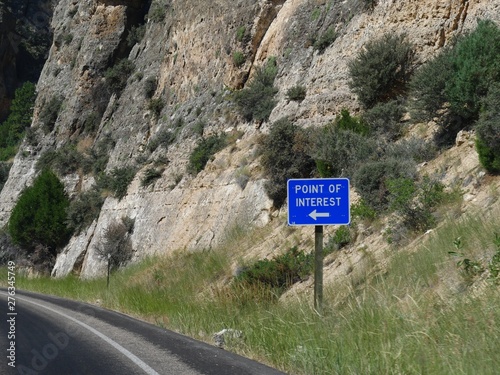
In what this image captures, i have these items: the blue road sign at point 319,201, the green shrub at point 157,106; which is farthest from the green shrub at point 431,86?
the green shrub at point 157,106

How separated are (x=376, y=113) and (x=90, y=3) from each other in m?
35.7

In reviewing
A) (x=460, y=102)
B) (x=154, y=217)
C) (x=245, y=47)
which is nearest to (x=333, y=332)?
(x=460, y=102)

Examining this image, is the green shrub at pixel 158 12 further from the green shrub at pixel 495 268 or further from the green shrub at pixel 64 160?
the green shrub at pixel 495 268

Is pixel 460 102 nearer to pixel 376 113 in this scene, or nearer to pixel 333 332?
pixel 376 113

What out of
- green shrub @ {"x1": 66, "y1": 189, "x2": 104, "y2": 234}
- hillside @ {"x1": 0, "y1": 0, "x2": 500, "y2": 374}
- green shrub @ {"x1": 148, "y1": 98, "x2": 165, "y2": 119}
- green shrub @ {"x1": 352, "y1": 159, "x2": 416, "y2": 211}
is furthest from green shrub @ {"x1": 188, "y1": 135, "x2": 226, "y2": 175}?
green shrub @ {"x1": 352, "y1": 159, "x2": 416, "y2": 211}

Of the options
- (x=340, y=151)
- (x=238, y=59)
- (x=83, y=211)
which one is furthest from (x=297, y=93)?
(x=83, y=211)

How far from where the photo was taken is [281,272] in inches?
526

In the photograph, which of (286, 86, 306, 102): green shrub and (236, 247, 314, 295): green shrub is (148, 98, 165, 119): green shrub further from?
(236, 247, 314, 295): green shrub

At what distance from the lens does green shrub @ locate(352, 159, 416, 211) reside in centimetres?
1382

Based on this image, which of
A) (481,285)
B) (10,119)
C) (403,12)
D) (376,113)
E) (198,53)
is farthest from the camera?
(10,119)

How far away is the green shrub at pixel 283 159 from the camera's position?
762 inches

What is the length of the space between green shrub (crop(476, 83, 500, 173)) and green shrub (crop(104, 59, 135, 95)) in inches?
1262

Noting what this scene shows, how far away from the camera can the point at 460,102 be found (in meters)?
14.3

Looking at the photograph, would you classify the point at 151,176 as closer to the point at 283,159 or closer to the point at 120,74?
the point at 283,159
